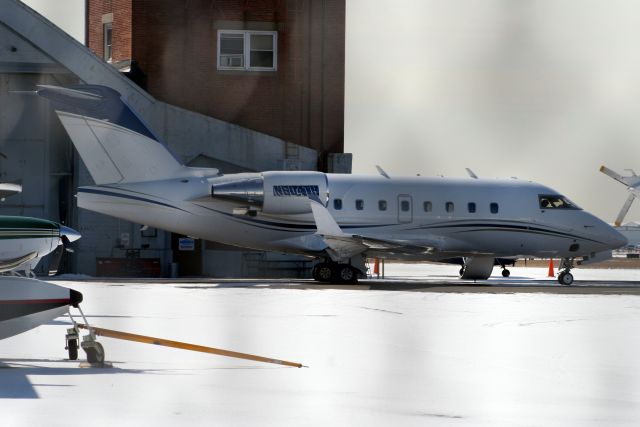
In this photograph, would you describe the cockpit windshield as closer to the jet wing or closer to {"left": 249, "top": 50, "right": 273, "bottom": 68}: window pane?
the jet wing

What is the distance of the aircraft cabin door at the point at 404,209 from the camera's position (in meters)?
34.8

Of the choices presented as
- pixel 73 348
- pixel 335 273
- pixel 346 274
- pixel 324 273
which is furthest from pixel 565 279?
pixel 73 348

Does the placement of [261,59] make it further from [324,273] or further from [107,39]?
[324,273]

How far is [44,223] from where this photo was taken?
13555 mm

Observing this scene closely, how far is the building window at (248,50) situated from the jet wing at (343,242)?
12846 mm

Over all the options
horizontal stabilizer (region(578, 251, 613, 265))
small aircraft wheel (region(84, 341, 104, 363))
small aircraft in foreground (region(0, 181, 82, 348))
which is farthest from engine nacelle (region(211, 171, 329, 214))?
small aircraft wheel (region(84, 341, 104, 363))

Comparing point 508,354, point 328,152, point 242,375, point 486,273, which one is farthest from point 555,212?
point 242,375

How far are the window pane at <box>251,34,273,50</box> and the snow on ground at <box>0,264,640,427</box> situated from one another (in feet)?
79.9

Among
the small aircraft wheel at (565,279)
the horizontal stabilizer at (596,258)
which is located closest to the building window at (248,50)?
the horizontal stabilizer at (596,258)

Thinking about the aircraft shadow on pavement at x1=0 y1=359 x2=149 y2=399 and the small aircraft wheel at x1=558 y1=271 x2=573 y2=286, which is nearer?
the aircraft shadow on pavement at x1=0 y1=359 x2=149 y2=399

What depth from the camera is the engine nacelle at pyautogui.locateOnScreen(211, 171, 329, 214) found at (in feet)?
108

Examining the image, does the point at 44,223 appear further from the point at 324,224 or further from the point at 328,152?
the point at 328,152

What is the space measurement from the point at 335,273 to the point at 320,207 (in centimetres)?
309

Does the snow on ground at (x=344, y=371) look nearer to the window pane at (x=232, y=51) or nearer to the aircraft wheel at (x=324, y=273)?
the aircraft wheel at (x=324, y=273)
